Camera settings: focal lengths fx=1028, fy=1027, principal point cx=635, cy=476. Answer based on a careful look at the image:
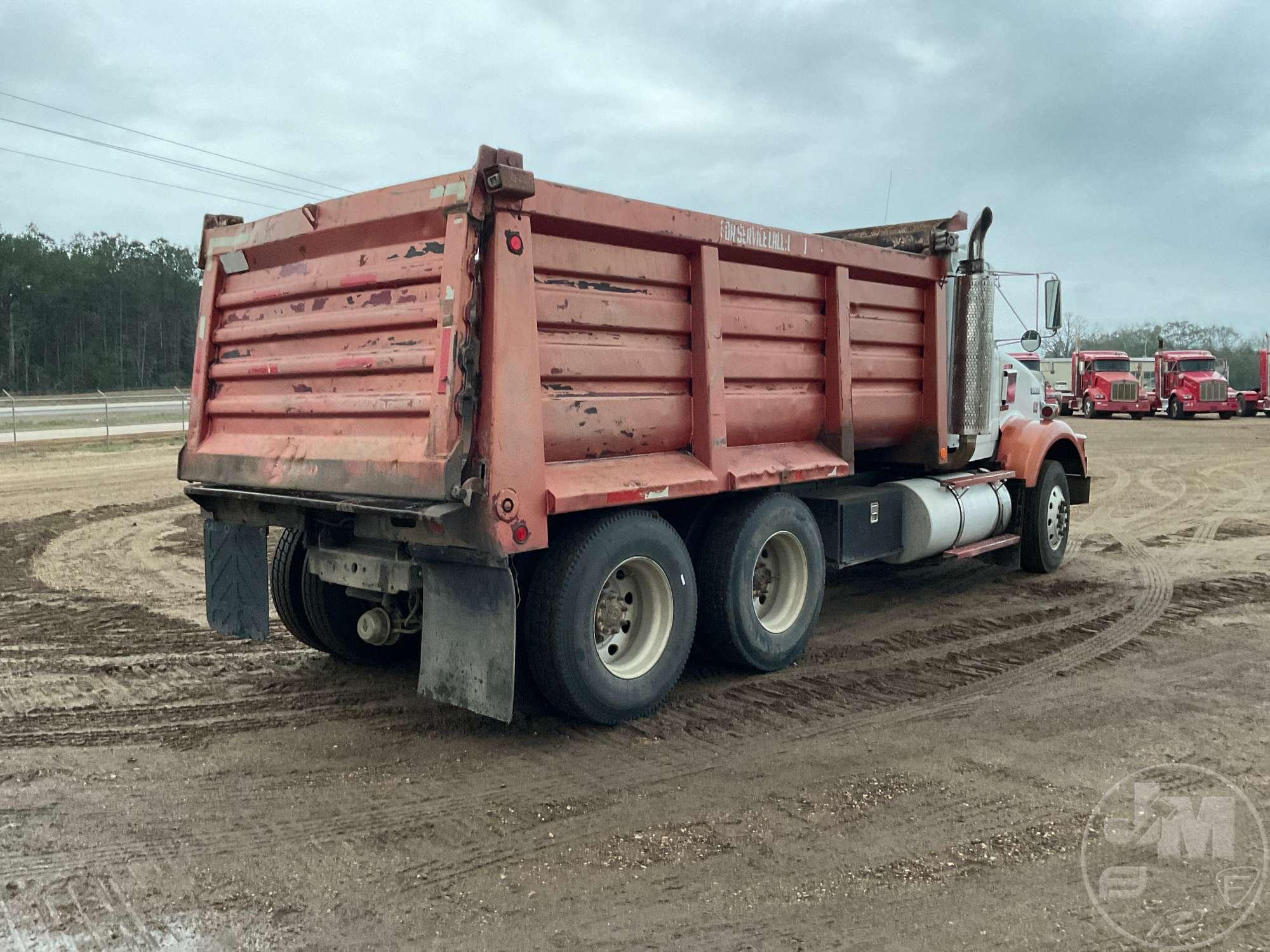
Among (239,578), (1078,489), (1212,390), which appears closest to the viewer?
(239,578)

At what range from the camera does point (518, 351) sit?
457 centimetres

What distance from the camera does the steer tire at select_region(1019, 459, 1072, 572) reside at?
9.15 meters

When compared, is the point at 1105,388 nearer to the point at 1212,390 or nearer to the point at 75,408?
the point at 1212,390

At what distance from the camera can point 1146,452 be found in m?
22.2

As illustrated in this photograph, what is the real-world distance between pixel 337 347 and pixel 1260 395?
131ft

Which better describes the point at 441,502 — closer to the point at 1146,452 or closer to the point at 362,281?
the point at 362,281

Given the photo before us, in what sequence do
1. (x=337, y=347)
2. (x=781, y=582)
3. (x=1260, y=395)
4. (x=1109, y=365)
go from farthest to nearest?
(x=1109, y=365) < (x=1260, y=395) < (x=781, y=582) < (x=337, y=347)

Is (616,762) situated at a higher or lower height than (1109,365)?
lower

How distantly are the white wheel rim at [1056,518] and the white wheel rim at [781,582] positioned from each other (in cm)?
381

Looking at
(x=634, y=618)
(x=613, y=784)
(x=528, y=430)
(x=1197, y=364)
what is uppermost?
(x=1197, y=364)

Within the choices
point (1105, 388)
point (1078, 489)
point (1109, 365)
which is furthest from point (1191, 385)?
point (1078, 489)

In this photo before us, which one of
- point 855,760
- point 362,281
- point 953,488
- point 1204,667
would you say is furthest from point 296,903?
point 953,488

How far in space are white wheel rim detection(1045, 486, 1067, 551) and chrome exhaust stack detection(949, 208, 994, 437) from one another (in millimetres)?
1565

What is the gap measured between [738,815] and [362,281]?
2986mm
